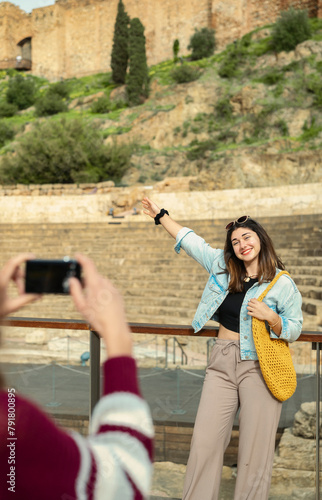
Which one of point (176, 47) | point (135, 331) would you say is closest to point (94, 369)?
point (135, 331)

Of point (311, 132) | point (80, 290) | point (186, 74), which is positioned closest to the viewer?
point (80, 290)

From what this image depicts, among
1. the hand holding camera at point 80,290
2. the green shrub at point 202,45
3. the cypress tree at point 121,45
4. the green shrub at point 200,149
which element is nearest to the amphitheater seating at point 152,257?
the hand holding camera at point 80,290

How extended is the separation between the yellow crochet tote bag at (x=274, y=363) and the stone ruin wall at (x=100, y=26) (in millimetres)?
41879

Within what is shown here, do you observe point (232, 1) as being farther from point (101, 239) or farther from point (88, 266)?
point (88, 266)

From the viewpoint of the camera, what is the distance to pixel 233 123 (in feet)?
88.7

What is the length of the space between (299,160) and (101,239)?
9587mm

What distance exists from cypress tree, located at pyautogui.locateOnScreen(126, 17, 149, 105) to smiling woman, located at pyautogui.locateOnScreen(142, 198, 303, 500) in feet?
109

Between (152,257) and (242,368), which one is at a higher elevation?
(152,257)

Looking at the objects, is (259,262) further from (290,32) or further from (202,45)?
(202,45)

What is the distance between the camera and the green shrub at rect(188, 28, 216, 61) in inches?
1567

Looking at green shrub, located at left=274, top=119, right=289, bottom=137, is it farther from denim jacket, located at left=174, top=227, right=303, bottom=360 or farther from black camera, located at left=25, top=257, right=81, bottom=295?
black camera, located at left=25, top=257, right=81, bottom=295

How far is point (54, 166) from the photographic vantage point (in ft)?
77.7

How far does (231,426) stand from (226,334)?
40cm

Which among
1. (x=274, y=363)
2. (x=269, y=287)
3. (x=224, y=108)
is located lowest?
(x=274, y=363)
